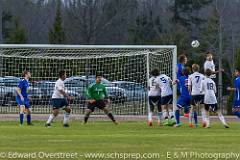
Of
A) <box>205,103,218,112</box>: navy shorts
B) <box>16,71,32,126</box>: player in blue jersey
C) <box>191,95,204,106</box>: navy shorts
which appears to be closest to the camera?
<box>205,103,218,112</box>: navy shorts

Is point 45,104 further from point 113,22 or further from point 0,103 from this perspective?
point 113,22

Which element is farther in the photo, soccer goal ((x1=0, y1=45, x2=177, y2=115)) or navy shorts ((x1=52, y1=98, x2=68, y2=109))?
soccer goal ((x1=0, y1=45, x2=177, y2=115))

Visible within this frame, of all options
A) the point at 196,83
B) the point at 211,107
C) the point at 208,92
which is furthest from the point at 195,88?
the point at 211,107

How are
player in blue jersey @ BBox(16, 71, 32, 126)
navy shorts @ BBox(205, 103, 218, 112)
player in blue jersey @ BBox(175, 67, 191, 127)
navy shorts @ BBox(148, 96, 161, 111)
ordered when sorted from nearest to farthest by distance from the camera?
navy shorts @ BBox(205, 103, 218, 112) < player in blue jersey @ BBox(175, 67, 191, 127) < navy shorts @ BBox(148, 96, 161, 111) < player in blue jersey @ BBox(16, 71, 32, 126)

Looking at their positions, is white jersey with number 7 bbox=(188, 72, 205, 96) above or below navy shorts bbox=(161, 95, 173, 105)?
above

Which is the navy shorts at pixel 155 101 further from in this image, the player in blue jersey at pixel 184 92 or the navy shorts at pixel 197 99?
the navy shorts at pixel 197 99

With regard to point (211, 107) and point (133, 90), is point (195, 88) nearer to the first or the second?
point (211, 107)

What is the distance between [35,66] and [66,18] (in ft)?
109

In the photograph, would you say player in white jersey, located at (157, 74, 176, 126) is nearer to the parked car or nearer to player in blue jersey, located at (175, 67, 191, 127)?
player in blue jersey, located at (175, 67, 191, 127)

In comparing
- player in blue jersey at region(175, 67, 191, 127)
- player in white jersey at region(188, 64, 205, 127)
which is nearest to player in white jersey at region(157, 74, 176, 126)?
player in blue jersey at region(175, 67, 191, 127)

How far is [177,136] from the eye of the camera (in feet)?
62.1

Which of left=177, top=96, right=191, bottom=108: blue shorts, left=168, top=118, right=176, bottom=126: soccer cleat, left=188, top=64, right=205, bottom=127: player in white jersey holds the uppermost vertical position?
left=188, top=64, right=205, bottom=127: player in white jersey

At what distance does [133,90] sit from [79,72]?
264cm

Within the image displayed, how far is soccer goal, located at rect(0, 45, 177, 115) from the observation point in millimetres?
Answer: 32531
